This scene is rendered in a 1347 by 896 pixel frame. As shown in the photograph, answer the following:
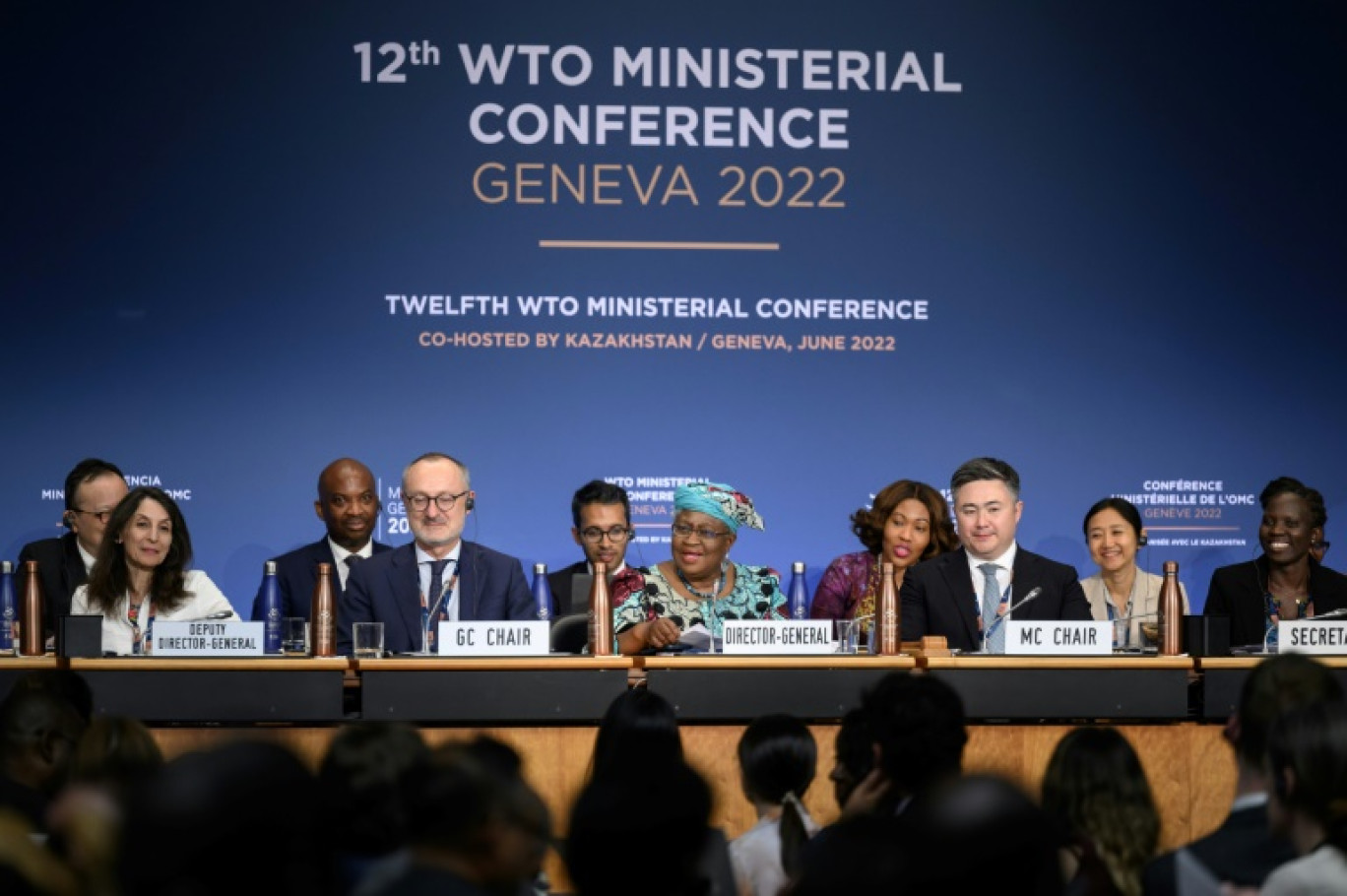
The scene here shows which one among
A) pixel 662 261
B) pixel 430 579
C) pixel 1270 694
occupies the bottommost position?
pixel 1270 694

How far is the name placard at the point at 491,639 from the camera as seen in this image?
15.4 feet

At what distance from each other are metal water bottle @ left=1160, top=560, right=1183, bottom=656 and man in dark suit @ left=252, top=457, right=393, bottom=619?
110 inches

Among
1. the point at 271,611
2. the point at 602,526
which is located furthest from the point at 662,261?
the point at 271,611

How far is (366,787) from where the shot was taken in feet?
6.73

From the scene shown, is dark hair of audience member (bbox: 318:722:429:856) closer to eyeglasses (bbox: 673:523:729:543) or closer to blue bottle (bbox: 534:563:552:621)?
blue bottle (bbox: 534:563:552:621)

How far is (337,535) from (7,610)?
1.43 metres

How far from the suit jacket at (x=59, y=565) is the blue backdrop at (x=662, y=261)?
0.64 m

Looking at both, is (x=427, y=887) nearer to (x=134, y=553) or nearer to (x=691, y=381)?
(x=134, y=553)

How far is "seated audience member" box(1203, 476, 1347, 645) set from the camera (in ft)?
18.9

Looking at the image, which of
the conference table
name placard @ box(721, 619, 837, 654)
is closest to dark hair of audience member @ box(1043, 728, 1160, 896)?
the conference table

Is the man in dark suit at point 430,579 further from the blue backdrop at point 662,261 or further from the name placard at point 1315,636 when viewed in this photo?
the name placard at point 1315,636

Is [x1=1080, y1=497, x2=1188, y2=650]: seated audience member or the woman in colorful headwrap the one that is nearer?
the woman in colorful headwrap

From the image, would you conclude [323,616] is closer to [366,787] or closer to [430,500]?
[430,500]

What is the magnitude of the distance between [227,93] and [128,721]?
457 centimetres
